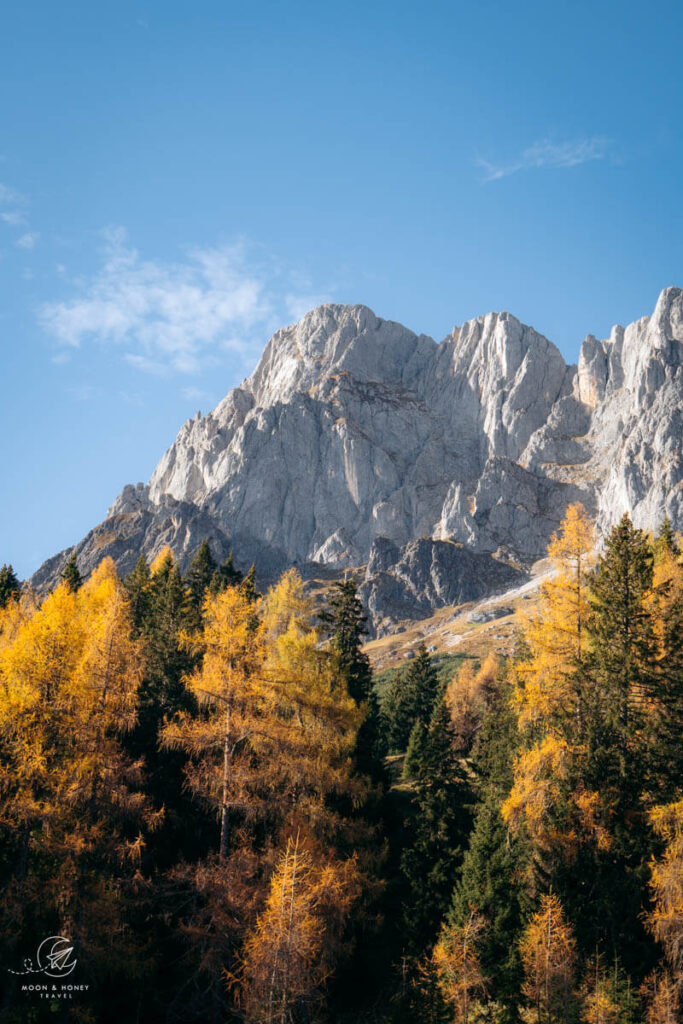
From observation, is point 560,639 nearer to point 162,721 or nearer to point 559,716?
point 559,716

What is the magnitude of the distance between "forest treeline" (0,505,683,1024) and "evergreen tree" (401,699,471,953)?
3.7 inches

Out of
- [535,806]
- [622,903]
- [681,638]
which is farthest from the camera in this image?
[681,638]

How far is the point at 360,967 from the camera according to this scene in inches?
1205

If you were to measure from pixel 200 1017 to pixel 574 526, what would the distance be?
22.6 meters

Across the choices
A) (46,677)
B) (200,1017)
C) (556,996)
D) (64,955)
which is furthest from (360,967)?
(46,677)

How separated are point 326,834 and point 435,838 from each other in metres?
5.62

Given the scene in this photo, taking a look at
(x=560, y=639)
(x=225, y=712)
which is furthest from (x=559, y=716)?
(x=225, y=712)

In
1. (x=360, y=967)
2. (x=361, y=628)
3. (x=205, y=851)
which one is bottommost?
(x=360, y=967)

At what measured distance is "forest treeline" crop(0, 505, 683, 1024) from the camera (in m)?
23.0

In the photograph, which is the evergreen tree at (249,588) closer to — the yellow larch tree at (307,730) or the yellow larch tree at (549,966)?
the yellow larch tree at (307,730)

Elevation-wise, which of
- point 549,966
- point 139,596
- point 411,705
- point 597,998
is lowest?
point 597,998

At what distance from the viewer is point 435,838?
106 ft

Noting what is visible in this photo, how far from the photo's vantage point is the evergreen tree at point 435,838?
99.7 ft

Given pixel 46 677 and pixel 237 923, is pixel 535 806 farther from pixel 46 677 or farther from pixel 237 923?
pixel 46 677
